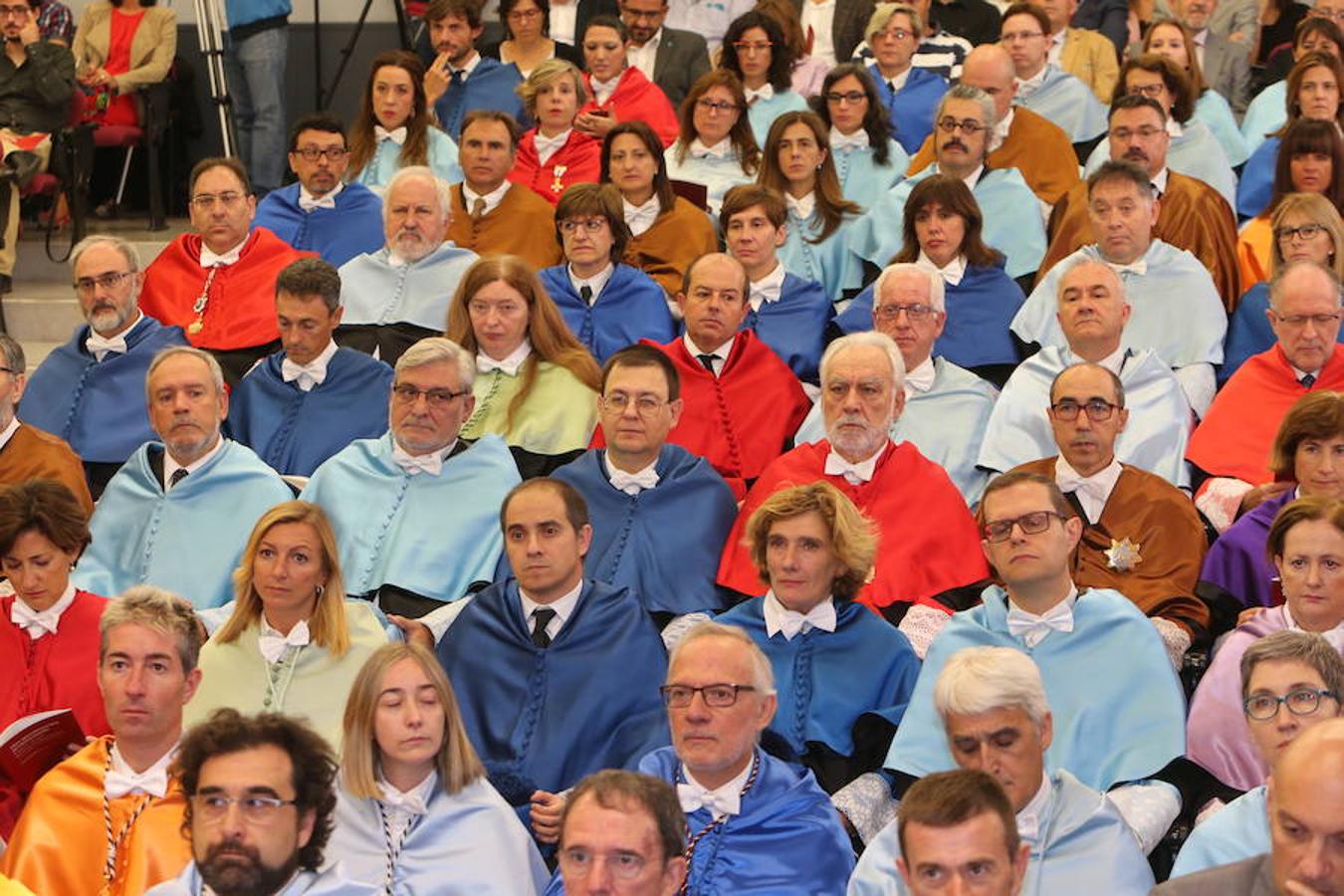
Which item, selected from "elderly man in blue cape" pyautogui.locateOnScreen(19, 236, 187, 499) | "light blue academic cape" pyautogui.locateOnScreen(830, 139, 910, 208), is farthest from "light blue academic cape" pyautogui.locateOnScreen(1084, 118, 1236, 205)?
"elderly man in blue cape" pyautogui.locateOnScreen(19, 236, 187, 499)

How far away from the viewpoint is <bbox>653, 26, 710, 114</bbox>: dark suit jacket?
1076cm

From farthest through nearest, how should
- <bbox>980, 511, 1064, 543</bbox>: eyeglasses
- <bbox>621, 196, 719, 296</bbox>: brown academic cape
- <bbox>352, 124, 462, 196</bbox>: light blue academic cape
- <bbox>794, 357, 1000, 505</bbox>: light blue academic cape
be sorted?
1. <bbox>352, 124, 462, 196</bbox>: light blue academic cape
2. <bbox>621, 196, 719, 296</bbox>: brown academic cape
3. <bbox>794, 357, 1000, 505</bbox>: light blue academic cape
4. <bbox>980, 511, 1064, 543</bbox>: eyeglasses

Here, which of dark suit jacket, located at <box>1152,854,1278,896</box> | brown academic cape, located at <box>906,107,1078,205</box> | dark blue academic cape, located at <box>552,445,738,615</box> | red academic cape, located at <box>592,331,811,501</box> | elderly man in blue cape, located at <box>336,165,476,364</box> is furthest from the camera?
brown academic cape, located at <box>906,107,1078,205</box>

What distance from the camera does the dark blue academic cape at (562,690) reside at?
5574 mm

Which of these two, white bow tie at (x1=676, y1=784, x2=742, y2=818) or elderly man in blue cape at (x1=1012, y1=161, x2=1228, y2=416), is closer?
white bow tie at (x1=676, y1=784, x2=742, y2=818)

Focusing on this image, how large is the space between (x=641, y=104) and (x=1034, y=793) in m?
5.95

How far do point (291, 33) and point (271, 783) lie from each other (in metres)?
9.04

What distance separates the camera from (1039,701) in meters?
4.73

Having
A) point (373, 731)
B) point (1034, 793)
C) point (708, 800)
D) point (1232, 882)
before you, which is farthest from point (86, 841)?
point (1232, 882)

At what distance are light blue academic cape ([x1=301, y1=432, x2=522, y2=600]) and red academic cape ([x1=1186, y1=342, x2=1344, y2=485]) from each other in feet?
7.24

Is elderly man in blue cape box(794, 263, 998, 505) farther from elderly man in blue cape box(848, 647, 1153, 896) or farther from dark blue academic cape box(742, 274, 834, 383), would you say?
elderly man in blue cape box(848, 647, 1153, 896)

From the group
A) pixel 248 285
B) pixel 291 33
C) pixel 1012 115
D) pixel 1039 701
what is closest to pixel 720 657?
pixel 1039 701

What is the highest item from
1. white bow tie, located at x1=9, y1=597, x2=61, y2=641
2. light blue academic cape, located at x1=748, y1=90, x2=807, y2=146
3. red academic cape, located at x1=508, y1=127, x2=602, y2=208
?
light blue academic cape, located at x1=748, y1=90, x2=807, y2=146

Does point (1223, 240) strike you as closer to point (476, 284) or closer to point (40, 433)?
point (476, 284)
